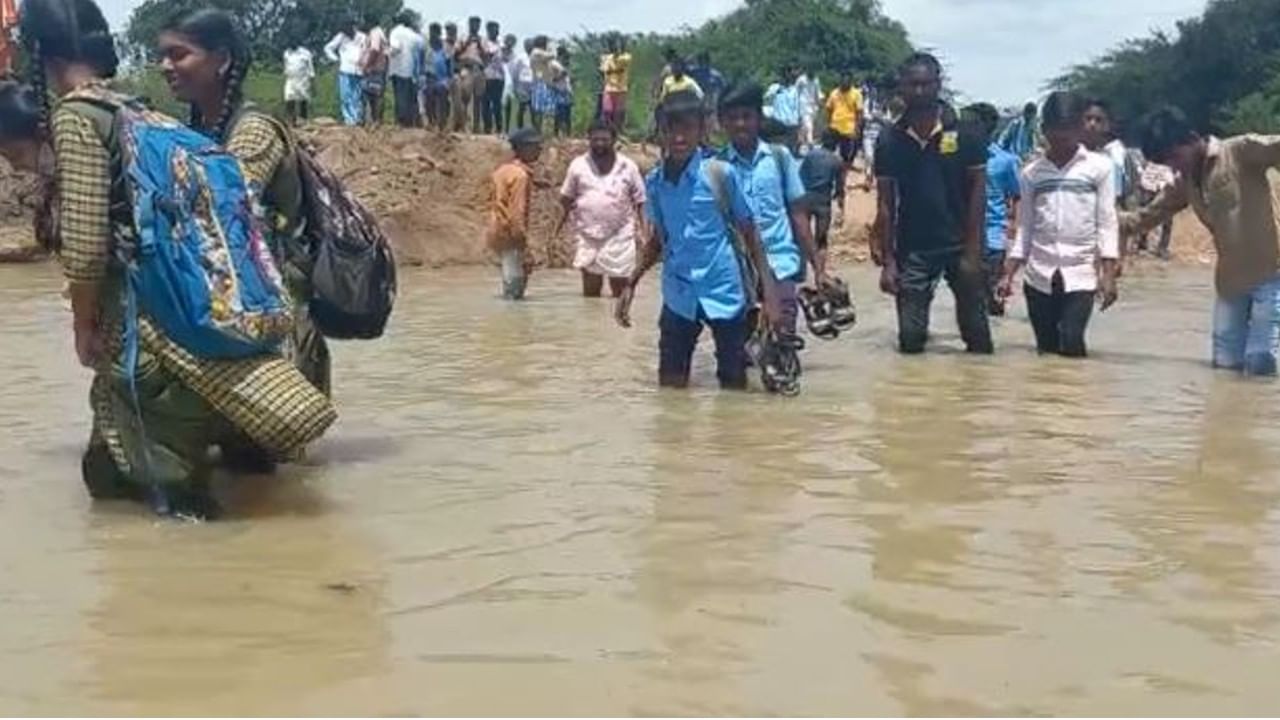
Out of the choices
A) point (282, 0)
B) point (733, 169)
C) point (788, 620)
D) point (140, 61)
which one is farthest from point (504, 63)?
point (282, 0)

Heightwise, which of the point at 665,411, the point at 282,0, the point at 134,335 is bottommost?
the point at 665,411

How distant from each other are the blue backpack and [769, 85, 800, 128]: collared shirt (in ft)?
54.8

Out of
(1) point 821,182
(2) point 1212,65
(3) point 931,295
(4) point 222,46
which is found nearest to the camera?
(4) point 222,46

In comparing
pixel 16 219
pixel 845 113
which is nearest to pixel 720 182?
pixel 16 219

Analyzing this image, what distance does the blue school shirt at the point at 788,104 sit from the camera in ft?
71.3

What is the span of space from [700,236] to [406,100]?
47.2 ft

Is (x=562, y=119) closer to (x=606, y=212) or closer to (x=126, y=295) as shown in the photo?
(x=606, y=212)

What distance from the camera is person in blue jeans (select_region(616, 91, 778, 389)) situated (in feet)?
26.0

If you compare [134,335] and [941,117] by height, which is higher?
[941,117]

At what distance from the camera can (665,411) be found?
7.64 metres

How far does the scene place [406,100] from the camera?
71.5 ft

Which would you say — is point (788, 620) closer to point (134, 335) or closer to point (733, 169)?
point (134, 335)

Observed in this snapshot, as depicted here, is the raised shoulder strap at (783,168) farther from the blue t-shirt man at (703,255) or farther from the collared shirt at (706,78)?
the collared shirt at (706,78)

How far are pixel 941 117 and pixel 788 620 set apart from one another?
230 inches
